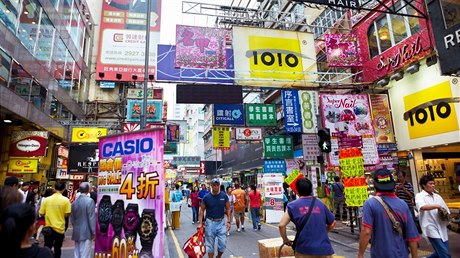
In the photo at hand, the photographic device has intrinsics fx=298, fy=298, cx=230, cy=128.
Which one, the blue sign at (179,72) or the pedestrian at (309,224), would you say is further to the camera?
the blue sign at (179,72)

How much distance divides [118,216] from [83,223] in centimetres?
154

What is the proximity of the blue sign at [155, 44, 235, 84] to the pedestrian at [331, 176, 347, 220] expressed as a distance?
670 cm

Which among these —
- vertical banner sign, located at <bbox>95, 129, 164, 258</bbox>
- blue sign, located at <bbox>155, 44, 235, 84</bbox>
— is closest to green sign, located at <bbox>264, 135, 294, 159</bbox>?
blue sign, located at <bbox>155, 44, 235, 84</bbox>

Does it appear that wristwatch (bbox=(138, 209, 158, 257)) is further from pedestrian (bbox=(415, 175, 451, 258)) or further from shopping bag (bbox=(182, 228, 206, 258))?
pedestrian (bbox=(415, 175, 451, 258))

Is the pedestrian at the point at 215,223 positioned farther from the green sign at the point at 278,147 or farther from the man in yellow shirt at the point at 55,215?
the green sign at the point at 278,147

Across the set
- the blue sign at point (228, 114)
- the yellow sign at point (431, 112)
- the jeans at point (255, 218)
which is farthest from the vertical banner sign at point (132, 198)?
the yellow sign at point (431, 112)

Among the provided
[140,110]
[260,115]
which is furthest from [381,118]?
[140,110]

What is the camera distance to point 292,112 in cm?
1519

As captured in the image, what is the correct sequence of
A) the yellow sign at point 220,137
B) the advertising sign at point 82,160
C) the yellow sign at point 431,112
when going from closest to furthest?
the yellow sign at point 431,112, the advertising sign at point 82,160, the yellow sign at point 220,137

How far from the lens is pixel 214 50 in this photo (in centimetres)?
1467

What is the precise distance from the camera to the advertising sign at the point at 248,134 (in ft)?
64.9

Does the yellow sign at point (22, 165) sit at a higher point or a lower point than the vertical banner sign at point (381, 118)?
lower

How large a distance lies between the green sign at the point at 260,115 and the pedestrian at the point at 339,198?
4.54 meters

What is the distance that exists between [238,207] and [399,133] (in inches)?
350
